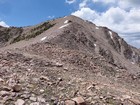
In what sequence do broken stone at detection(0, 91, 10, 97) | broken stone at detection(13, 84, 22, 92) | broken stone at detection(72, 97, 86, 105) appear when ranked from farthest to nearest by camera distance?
1. broken stone at detection(13, 84, 22, 92)
2. broken stone at detection(72, 97, 86, 105)
3. broken stone at detection(0, 91, 10, 97)

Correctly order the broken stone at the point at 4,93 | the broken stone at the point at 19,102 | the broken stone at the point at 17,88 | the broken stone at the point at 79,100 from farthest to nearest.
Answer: the broken stone at the point at 17,88, the broken stone at the point at 79,100, the broken stone at the point at 4,93, the broken stone at the point at 19,102

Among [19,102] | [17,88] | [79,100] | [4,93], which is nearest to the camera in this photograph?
[19,102]

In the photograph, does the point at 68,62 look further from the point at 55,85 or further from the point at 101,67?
the point at 55,85

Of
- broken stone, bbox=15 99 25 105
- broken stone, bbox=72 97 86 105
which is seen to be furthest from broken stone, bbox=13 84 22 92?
broken stone, bbox=72 97 86 105

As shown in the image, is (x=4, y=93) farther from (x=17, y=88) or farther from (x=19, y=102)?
(x=19, y=102)

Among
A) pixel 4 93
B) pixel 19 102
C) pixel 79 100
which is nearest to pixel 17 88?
pixel 4 93

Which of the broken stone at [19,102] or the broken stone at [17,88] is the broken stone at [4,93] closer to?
the broken stone at [17,88]

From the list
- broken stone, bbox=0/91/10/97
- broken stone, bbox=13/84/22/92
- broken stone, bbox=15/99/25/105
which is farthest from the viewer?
broken stone, bbox=13/84/22/92

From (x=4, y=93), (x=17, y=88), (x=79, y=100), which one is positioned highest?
(x=17, y=88)

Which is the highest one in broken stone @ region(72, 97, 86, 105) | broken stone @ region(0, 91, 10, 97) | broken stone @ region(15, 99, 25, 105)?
broken stone @ region(0, 91, 10, 97)

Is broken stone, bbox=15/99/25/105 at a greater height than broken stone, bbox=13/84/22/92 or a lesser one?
lesser

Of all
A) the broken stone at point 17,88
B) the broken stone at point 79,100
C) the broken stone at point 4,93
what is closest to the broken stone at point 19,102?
the broken stone at point 4,93

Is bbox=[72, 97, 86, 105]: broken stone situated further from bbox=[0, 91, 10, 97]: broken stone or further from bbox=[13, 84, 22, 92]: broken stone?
bbox=[0, 91, 10, 97]: broken stone

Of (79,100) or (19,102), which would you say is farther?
(79,100)
